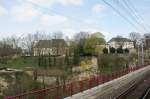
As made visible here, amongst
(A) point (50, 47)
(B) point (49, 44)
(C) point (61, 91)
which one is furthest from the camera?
(A) point (50, 47)

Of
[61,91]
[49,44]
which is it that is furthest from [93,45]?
[61,91]

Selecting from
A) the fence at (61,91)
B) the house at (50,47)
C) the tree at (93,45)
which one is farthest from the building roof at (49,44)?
the fence at (61,91)

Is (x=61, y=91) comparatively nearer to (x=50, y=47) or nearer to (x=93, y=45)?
(x=93, y=45)

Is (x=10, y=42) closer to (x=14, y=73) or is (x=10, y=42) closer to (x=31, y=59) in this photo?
(x=31, y=59)

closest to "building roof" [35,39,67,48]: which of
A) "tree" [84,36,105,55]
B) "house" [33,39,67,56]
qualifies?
"house" [33,39,67,56]

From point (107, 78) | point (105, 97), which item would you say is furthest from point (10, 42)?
point (105, 97)

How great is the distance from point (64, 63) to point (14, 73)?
21.0 meters

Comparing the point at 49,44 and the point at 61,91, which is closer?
the point at 61,91

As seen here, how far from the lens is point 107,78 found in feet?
117

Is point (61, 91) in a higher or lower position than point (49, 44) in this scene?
lower

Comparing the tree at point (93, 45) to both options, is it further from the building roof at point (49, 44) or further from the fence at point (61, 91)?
the fence at point (61, 91)

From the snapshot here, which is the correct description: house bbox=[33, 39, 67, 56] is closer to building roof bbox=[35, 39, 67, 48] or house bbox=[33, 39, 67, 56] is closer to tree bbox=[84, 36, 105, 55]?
building roof bbox=[35, 39, 67, 48]

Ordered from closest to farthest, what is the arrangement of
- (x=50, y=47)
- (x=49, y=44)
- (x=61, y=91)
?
(x=61, y=91)
(x=49, y=44)
(x=50, y=47)

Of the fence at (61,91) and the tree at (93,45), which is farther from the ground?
the tree at (93,45)
